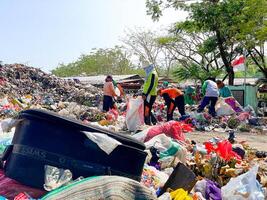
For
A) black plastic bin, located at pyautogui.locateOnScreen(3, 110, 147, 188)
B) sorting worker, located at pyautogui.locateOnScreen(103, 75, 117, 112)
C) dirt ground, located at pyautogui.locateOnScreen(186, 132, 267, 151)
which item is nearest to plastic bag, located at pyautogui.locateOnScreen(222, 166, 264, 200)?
black plastic bin, located at pyautogui.locateOnScreen(3, 110, 147, 188)

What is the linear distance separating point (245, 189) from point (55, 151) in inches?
62.6

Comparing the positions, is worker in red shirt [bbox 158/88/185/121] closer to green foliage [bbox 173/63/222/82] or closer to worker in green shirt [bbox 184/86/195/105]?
worker in green shirt [bbox 184/86/195/105]

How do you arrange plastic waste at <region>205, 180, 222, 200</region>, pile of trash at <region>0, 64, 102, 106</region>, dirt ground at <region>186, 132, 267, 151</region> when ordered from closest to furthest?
plastic waste at <region>205, 180, 222, 200</region>
dirt ground at <region>186, 132, 267, 151</region>
pile of trash at <region>0, 64, 102, 106</region>

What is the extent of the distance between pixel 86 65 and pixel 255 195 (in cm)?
5284

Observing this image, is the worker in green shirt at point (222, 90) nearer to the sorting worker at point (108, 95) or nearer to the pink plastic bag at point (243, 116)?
the pink plastic bag at point (243, 116)

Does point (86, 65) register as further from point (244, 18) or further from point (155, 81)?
point (155, 81)

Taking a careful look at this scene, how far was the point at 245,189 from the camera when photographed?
3564 millimetres

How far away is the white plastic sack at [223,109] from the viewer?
13.4m

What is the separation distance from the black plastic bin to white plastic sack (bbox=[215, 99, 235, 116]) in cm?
1072

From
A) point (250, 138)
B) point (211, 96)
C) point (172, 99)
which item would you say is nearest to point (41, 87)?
point (211, 96)

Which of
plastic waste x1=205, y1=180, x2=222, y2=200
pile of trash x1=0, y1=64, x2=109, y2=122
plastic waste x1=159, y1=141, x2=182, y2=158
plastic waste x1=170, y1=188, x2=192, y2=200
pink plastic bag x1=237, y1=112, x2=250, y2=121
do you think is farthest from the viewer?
pile of trash x1=0, y1=64, x2=109, y2=122

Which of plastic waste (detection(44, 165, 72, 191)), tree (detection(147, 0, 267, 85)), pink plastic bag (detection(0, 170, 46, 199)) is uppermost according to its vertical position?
tree (detection(147, 0, 267, 85))

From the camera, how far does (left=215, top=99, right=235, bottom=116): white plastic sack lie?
13398 mm

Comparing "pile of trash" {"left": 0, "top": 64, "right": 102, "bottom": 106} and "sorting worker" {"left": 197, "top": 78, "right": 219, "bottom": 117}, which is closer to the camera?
"sorting worker" {"left": 197, "top": 78, "right": 219, "bottom": 117}
